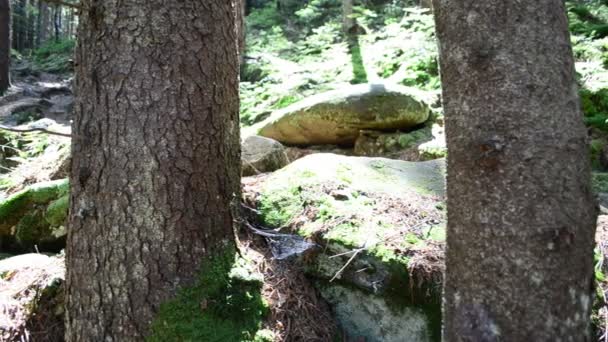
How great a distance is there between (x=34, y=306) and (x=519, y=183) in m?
2.62

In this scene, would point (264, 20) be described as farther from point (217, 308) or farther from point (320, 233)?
point (217, 308)

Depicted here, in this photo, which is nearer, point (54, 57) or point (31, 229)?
point (31, 229)

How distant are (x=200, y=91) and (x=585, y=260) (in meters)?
1.93

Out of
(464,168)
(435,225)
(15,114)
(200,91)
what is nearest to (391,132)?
(435,225)

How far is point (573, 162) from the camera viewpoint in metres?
1.50

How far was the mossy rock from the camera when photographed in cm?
376

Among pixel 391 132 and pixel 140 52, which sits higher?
pixel 140 52

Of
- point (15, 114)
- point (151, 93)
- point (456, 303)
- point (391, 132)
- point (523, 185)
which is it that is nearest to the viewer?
point (523, 185)

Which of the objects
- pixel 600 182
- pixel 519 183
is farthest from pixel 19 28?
pixel 519 183

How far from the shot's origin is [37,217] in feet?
12.6

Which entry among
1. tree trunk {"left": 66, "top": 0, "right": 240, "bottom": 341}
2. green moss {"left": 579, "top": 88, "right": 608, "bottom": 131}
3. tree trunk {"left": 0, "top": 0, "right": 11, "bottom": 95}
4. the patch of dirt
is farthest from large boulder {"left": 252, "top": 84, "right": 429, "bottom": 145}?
tree trunk {"left": 0, "top": 0, "right": 11, "bottom": 95}

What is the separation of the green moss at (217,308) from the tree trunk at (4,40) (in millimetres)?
14794

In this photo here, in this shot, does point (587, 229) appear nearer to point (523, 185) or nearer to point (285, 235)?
point (523, 185)

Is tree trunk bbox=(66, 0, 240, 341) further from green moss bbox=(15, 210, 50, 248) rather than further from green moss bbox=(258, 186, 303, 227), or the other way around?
green moss bbox=(15, 210, 50, 248)
